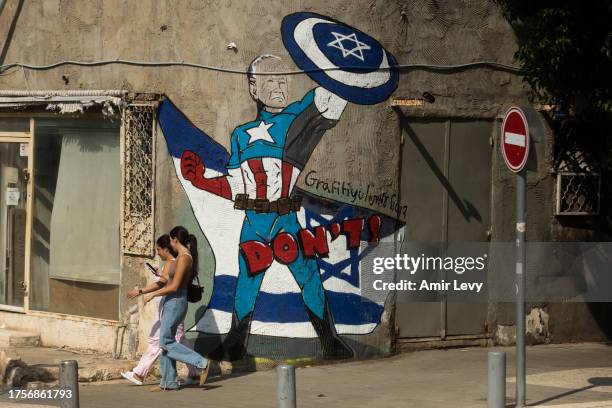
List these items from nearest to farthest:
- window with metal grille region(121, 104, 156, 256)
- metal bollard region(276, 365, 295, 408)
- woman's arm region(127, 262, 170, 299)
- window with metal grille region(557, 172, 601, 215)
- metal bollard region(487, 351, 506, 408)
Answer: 1. metal bollard region(276, 365, 295, 408)
2. metal bollard region(487, 351, 506, 408)
3. woman's arm region(127, 262, 170, 299)
4. window with metal grille region(121, 104, 156, 256)
5. window with metal grille region(557, 172, 601, 215)

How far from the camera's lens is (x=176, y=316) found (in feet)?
39.2

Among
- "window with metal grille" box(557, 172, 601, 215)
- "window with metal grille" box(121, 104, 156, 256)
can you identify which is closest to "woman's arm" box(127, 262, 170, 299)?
"window with metal grille" box(121, 104, 156, 256)

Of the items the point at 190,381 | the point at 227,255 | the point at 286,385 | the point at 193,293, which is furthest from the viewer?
the point at 227,255

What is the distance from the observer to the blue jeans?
11852 mm

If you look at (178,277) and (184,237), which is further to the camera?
(184,237)

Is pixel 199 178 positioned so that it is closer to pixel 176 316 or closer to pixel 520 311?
pixel 176 316

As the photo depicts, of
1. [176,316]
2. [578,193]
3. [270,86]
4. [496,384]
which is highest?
[270,86]

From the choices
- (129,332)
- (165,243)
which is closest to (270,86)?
(165,243)

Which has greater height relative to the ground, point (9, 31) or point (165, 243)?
point (9, 31)

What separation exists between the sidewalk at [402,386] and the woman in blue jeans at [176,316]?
9.9 inches

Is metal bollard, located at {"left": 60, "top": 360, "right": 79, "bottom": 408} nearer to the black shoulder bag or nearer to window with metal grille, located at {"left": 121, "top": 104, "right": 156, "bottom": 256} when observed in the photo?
the black shoulder bag

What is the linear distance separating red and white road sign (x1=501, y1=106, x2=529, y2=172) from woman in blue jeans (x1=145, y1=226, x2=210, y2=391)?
3523mm

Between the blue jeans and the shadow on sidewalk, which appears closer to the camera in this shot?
the shadow on sidewalk

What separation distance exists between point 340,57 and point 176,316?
3.57 m
